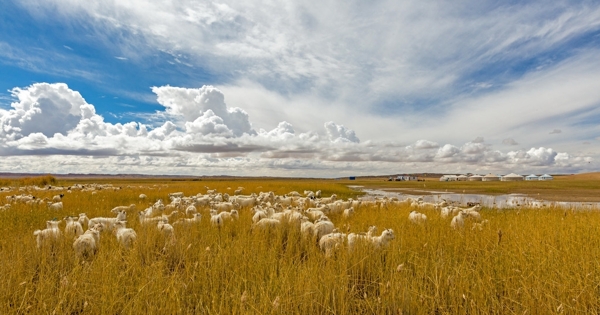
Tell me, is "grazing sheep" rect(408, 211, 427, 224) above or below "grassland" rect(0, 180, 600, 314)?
above

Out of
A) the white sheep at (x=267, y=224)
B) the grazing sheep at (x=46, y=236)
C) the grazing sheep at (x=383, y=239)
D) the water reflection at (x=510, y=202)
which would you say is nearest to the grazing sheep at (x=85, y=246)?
the grazing sheep at (x=46, y=236)

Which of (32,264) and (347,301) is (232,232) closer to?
(32,264)

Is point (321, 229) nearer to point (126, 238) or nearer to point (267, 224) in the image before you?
point (267, 224)

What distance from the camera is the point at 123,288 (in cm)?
474

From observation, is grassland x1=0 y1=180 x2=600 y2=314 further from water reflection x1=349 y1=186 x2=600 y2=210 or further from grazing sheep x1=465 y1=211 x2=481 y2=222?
water reflection x1=349 y1=186 x2=600 y2=210

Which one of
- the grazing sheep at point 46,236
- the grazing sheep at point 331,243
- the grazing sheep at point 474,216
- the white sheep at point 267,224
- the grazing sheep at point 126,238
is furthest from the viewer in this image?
the grazing sheep at point 474,216

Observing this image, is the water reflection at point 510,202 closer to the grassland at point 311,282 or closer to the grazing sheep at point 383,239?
the grassland at point 311,282

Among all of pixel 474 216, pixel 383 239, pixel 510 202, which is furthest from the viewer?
pixel 510 202

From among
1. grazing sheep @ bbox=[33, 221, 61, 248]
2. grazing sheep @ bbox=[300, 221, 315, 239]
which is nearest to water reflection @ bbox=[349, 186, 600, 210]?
grazing sheep @ bbox=[300, 221, 315, 239]

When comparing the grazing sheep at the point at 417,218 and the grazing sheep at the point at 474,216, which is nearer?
the grazing sheep at the point at 417,218

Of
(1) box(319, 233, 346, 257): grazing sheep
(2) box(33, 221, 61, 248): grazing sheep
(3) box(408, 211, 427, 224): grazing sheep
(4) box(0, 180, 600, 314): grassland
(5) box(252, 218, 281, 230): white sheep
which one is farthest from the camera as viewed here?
(3) box(408, 211, 427, 224): grazing sheep

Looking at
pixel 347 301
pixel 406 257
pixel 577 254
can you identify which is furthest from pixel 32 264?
pixel 577 254

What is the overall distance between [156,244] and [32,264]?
7.66 feet

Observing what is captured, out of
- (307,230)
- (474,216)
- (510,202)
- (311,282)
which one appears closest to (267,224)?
(307,230)
